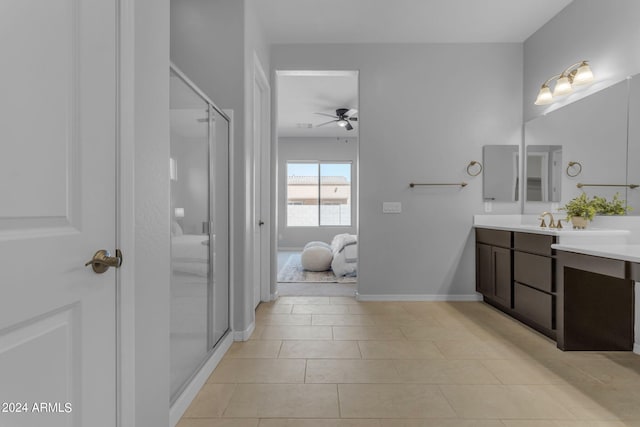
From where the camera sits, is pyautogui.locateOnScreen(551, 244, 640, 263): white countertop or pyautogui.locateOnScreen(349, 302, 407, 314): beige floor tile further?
pyautogui.locateOnScreen(349, 302, 407, 314): beige floor tile

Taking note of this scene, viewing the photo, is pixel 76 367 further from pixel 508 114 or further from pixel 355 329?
pixel 508 114

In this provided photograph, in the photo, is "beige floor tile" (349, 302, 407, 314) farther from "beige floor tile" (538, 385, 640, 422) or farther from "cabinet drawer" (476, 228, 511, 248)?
"beige floor tile" (538, 385, 640, 422)

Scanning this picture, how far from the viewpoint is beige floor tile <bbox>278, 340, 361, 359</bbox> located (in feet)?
7.69

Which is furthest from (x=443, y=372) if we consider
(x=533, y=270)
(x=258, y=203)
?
(x=258, y=203)

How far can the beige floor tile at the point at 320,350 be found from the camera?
7.69ft

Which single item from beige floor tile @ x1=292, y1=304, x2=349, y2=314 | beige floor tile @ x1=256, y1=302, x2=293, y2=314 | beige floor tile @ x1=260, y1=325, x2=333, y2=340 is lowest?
beige floor tile @ x1=256, y1=302, x2=293, y2=314

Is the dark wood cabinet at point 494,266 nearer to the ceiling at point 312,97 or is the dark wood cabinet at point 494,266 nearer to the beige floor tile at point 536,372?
the beige floor tile at point 536,372

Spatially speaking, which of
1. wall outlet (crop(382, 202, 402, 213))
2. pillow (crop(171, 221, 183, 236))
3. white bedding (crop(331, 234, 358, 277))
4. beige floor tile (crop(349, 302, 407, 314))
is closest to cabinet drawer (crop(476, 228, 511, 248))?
wall outlet (crop(382, 202, 402, 213))

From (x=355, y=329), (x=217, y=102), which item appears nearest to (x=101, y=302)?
(x=217, y=102)

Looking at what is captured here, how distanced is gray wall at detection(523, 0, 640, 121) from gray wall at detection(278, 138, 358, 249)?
477 centimetres

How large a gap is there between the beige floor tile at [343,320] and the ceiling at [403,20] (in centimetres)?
289

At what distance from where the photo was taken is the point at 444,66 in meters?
3.82

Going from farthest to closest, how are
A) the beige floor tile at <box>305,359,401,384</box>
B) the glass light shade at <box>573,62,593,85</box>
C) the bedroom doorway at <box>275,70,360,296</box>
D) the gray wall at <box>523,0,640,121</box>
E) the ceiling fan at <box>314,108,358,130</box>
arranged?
the bedroom doorway at <box>275,70,360,296</box> → the ceiling fan at <box>314,108,358,130</box> → the glass light shade at <box>573,62,593,85</box> → the gray wall at <box>523,0,640,121</box> → the beige floor tile at <box>305,359,401,384</box>

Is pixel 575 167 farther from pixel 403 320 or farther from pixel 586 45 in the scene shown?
pixel 403 320
